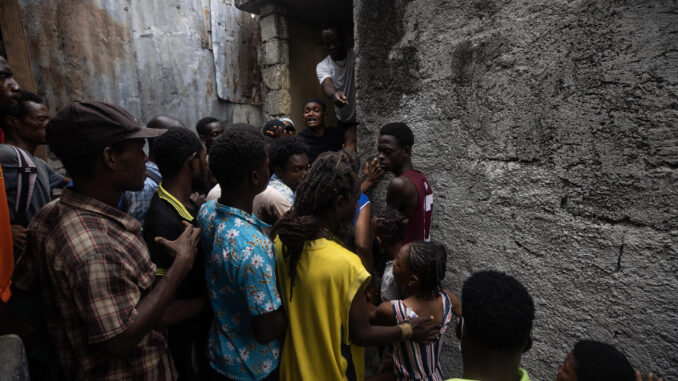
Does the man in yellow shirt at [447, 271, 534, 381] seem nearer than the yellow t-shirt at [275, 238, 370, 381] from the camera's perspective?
Yes

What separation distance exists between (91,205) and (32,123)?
2.04m

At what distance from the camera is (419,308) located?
1987 mm

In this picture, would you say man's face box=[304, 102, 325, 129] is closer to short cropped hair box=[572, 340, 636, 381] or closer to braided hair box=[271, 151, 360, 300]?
braided hair box=[271, 151, 360, 300]

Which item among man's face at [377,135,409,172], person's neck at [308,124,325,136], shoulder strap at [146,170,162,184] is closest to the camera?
shoulder strap at [146,170,162,184]

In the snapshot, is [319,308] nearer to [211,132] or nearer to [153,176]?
[153,176]

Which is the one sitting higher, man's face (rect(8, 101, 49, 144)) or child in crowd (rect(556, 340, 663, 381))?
man's face (rect(8, 101, 49, 144))

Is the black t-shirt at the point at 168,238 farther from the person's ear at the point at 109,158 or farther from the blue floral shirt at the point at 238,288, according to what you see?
the person's ear at the point at 109,158

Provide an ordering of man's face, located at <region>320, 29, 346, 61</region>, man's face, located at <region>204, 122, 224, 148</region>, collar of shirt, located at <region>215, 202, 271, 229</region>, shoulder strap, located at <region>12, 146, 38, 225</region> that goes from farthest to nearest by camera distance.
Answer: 1. man's face, located at <region>320, 29, 346, 61</region>
2. man's face, located at <region>204, 122, 224, 148</region>
3. shoulder strap, located at <region>12, 146, 38, 225</region>
4. collar of shirt, located at <region>215, 202, 271, 229</region>

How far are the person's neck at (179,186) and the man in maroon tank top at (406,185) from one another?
1422 millimetres

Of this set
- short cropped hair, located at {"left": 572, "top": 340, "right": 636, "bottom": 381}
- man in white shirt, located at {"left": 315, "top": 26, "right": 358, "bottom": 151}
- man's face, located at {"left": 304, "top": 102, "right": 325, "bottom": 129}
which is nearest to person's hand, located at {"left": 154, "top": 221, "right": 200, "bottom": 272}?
short cropped hair, located at {"left": 572, "top": 340, "right": 636, "bottom": 381}

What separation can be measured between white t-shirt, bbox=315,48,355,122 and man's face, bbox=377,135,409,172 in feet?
7.03

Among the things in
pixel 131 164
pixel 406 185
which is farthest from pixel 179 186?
pixel 406 185

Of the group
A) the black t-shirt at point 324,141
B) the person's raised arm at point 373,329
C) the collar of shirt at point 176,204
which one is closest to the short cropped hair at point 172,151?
the collar of shirt at point 176,204

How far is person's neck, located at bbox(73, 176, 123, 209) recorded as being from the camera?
4.57 feet
